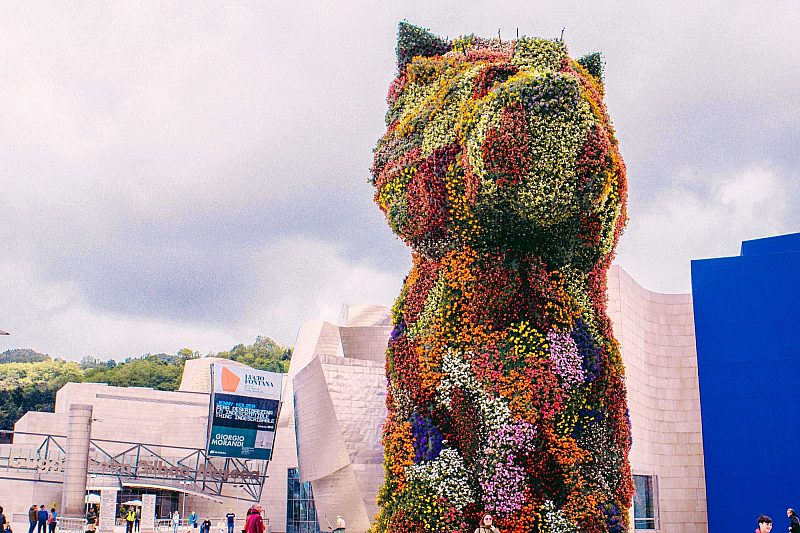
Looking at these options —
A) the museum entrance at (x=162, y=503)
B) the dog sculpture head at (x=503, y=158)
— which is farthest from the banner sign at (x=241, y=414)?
the dog sculpture head at (x=503, y=158)

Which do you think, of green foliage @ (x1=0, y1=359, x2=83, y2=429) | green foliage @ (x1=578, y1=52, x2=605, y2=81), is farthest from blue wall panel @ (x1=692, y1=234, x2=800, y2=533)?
green foliage @ (x1=0, y1=359, x2=83, y2=429)

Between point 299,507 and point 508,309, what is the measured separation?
24240 mm

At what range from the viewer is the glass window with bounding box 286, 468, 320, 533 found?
1272 inches

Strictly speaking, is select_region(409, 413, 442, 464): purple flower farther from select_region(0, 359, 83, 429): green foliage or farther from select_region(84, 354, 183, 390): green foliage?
select_region(0, 359, 83, 429): green foliage

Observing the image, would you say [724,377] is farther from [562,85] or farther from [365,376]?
[562,85]

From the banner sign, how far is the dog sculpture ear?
21.9m

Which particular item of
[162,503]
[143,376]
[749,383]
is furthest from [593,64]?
[143,376]

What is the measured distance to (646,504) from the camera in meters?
21.5

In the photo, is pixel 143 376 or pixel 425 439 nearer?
pixel 425 439

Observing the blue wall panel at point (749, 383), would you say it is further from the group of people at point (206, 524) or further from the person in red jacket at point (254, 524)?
the group of people at point (206, 524)

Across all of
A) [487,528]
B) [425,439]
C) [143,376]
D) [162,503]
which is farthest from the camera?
[143,376]

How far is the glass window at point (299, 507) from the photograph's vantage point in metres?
32.3

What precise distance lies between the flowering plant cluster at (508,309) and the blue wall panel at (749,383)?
9.94m

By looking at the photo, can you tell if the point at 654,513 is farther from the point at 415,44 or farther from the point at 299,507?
the point at 299,507
